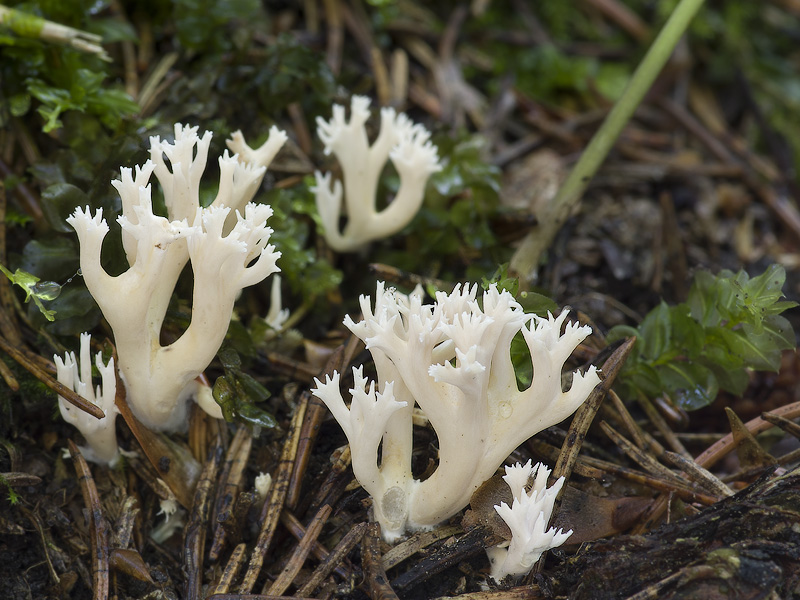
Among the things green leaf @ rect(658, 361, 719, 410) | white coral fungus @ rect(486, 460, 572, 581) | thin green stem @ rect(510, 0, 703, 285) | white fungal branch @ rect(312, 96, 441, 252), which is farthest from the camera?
thin green stem @ rect(510, 0, 703, 285)

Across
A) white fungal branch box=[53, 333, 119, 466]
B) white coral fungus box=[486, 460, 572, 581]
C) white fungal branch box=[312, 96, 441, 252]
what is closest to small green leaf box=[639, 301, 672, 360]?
white coral fungus box=[486, 460, 572, 581]

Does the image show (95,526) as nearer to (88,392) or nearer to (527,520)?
(88,392)

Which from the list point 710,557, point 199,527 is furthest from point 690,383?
point 199,527

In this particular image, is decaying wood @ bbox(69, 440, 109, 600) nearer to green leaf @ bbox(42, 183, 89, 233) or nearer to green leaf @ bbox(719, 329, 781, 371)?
green leaf @ bbox(42, 183, 89, 233)

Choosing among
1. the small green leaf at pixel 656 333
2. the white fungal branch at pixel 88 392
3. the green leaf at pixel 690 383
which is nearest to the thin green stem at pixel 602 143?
the small green leaf at pixel 656 333

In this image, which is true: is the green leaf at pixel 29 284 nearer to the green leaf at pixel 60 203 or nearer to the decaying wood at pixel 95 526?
the green leaf at pixel 60 203

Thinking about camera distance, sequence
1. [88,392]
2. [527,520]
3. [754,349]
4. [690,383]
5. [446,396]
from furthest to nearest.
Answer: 1. [690,383]
2. [754,349]
3. [88,392]
4. [446,396]
5. [527,520]
